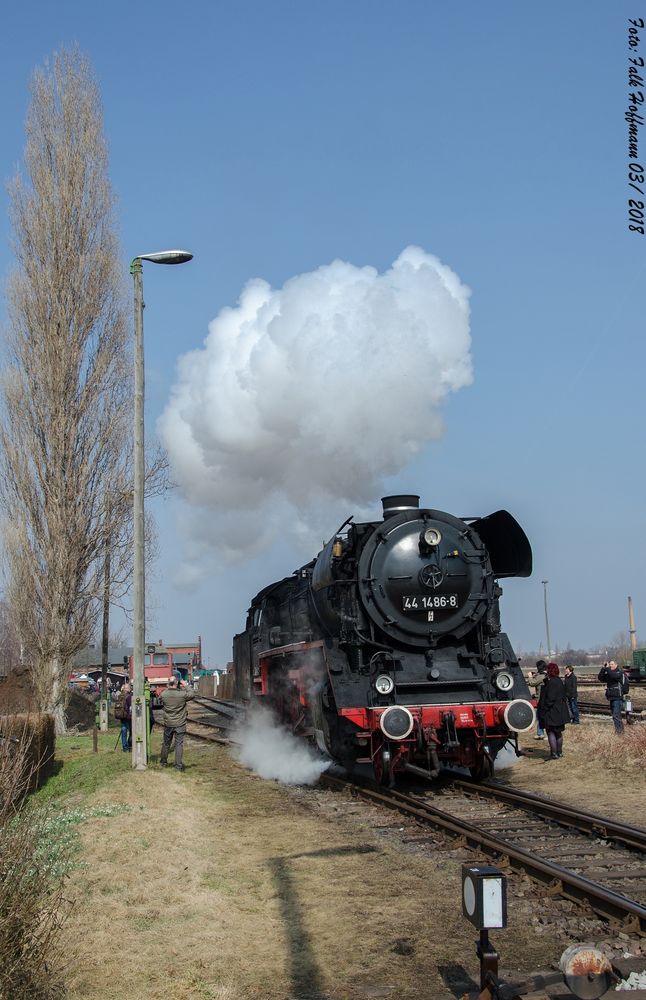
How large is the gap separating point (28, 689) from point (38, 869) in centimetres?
1886

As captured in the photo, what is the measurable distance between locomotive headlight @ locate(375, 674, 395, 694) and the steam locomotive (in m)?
0.01

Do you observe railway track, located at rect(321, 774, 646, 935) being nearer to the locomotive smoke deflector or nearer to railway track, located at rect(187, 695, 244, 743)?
the locomotive smoke deflector

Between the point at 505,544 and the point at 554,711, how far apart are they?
9.51ft

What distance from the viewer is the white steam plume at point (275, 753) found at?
13.3 meters

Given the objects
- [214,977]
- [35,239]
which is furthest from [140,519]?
[35,239]

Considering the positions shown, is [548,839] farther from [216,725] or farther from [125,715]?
[216,725]

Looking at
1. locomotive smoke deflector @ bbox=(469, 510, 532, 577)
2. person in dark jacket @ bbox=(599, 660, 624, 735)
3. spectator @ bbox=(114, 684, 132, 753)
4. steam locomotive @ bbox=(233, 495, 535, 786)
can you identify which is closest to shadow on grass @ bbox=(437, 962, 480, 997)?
steam locomotive @ bbox=(233, 495, 535, 786)

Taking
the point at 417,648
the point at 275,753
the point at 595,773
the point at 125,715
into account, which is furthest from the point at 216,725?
the point at 417,648

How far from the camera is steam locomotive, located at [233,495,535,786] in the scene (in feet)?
34.8

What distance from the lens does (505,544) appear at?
12125 millimetres

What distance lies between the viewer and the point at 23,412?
23.8 m

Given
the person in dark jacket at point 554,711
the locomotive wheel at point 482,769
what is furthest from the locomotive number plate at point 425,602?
the person in dark jacket at point 554,711

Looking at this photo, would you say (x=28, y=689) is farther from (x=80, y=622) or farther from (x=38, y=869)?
(x=38, y=869)

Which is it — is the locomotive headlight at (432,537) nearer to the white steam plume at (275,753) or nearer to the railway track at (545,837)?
the railway track at (545,837)
